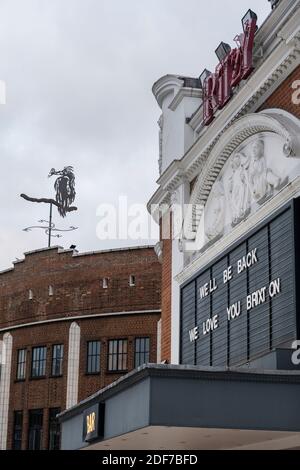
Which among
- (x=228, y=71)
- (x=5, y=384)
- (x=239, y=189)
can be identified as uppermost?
(x=228, y=71)

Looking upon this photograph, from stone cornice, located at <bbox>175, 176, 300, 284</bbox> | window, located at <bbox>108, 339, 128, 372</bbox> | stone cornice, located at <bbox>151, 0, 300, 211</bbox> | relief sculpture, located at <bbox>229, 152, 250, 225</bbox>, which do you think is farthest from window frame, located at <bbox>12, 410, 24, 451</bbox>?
relief sculpture, located at <bbox>229, 152, 250, 225</bbox>

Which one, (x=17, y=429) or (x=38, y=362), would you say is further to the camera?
(x=17, y=429)

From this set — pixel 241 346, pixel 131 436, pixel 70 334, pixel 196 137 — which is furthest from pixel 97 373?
pixel 131 436

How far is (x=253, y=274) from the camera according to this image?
16578 millimetres

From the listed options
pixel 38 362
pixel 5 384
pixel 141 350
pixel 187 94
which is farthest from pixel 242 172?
pixel 5 384

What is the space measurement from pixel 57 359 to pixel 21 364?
258cm

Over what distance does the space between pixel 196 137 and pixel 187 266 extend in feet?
10.8

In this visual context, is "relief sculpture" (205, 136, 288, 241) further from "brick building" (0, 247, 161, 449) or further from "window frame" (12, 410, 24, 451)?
"window frame" (12, 410, 24, 451)

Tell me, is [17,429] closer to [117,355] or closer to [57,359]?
[57,359]

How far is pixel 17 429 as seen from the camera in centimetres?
4297

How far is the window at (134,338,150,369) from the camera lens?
1578 inches

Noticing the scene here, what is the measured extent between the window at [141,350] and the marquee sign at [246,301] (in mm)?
19855

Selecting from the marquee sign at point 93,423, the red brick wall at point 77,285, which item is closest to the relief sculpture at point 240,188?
the marquee sign at point 93,423
